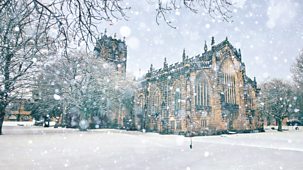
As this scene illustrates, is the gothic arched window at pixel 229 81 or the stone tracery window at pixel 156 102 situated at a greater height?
the gothic arched window at pixel 229 81

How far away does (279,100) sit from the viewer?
42719 mm

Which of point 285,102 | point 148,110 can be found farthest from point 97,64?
point 285,102

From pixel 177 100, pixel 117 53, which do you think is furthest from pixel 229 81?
pixel 117 53

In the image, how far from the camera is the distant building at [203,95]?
32.7 m

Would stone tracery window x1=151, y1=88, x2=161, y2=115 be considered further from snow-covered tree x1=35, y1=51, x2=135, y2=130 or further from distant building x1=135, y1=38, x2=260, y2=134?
snow-covered tree x1=35, y1=51, x2=135, y2=130

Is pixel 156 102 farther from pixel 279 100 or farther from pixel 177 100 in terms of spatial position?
pixel 279 100

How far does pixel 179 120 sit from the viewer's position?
33531 millimetres

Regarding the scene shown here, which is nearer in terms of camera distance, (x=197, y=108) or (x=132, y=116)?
(x=197, y=108)

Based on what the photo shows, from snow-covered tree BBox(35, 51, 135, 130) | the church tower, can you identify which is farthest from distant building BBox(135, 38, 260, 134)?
the church tower

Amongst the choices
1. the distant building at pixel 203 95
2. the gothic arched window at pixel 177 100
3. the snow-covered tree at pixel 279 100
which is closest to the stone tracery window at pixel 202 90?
the distant building at pixel 203 95

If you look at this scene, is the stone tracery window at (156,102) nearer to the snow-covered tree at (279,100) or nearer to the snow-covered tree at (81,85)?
the snow-covered tree at (81,85)

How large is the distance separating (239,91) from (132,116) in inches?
819

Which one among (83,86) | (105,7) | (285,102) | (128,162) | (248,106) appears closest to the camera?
(105,7)

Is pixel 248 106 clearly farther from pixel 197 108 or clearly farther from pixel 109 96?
pixel 109 96
